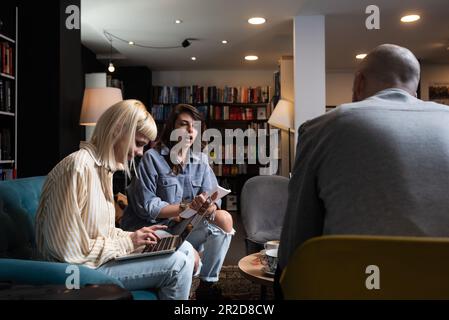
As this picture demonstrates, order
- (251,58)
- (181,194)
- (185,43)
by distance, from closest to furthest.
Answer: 1. (181,194)
2. (185,43)
3. (251,58)

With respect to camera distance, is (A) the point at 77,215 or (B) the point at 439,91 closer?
(A) the point at 77,215

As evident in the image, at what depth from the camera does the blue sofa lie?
50.9 inches

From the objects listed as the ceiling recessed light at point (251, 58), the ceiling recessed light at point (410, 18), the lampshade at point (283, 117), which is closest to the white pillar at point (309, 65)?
the lampshade at point (283, 117)

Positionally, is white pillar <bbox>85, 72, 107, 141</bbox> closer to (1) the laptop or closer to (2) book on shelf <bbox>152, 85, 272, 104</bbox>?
(2) book on shelf <bbox>152, 85, 272, 104</bbox>

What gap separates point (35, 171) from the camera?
3465mm

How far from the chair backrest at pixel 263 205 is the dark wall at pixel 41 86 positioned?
1682 millimetres

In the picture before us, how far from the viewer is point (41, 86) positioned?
3.45 meters

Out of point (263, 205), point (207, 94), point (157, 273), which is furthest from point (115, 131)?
point (207, 94)

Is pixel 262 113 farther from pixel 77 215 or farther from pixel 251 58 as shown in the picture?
pixel 77 215

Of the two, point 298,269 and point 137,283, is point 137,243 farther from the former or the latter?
point 298,269

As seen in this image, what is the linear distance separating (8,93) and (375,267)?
3470 mm

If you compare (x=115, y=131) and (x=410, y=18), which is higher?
(x=410, y=18)
